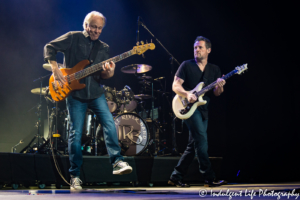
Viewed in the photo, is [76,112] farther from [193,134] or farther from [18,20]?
[18,20]

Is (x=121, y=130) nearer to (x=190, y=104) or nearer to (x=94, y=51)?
(x=190, y=104)

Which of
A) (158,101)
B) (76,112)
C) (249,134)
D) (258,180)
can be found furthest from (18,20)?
(258,180)


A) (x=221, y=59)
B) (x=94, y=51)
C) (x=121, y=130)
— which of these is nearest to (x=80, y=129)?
(x=94, y=51)

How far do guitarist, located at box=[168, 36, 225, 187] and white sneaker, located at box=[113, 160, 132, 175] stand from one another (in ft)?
3.04

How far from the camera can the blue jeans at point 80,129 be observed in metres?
3.12

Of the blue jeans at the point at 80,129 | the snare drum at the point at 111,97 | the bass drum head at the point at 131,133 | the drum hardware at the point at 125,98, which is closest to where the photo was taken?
the blue jeans at the point at 80,129

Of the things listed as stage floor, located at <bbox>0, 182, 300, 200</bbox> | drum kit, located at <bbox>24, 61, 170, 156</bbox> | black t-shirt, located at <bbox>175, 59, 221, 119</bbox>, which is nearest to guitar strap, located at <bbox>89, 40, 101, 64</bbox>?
black t-shirt, located at <bbox>175, 59, 221, 119</bbox>

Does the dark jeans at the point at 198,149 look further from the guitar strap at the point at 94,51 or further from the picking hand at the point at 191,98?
the guitar strap at the point at 94,51

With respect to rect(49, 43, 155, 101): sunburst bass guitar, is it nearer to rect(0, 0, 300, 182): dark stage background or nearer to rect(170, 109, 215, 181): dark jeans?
rect(170, 109, 215, 181): dark jeans

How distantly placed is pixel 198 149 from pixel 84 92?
1.57 meters

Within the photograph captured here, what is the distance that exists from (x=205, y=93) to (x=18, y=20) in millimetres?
5106

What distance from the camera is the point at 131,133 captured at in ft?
18.0

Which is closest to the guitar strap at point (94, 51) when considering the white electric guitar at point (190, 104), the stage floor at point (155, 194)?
the white electric guitar at point (190, 104)

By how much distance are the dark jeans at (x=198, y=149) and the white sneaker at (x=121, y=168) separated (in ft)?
3.01
